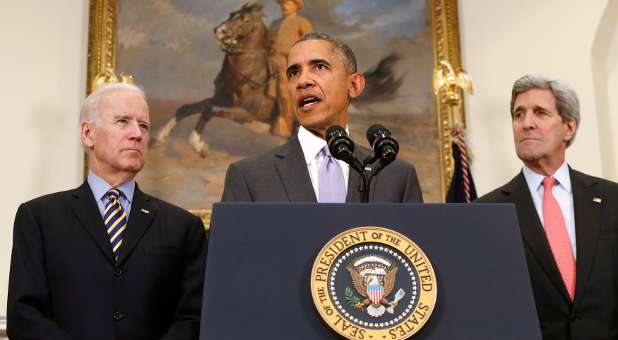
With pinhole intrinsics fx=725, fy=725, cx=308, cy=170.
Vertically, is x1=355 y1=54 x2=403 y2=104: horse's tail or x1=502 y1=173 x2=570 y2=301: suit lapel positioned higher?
x1=355 y1=54 x2=403 y2=104: horse's tail

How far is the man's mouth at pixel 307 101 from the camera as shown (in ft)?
9.73

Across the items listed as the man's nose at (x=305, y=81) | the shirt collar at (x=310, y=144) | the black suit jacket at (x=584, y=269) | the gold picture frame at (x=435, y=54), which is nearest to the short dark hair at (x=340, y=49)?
the man's nose at (x=305, y=81)

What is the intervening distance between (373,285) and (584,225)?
1864mm

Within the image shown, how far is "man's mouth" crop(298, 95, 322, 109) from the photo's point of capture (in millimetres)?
2965

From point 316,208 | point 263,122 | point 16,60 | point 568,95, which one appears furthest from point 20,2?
point 316,208

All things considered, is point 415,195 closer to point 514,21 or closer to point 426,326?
point 426,326

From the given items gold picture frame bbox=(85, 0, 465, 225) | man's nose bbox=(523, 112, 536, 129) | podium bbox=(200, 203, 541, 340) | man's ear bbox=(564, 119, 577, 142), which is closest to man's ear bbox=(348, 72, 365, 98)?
man's nose bbox=(523, 112, 536, 129)

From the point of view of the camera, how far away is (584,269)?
128 inches

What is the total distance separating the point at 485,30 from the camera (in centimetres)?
608

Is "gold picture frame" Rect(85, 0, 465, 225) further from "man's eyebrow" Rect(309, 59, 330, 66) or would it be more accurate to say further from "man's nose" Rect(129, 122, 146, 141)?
"man's eyebrow" Rect(309, 59, 330, 66)

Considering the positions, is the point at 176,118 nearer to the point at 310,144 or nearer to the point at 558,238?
the point at 310,144

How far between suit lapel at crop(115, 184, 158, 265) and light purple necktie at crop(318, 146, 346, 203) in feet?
2.86

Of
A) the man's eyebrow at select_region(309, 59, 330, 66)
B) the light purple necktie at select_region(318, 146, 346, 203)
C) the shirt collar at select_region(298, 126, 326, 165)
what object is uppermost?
the man's eyebrow at select_region(309, 59, 330, 66)

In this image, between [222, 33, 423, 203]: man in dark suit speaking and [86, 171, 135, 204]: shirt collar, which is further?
[86, 171, 135, 204]: shirt collar
